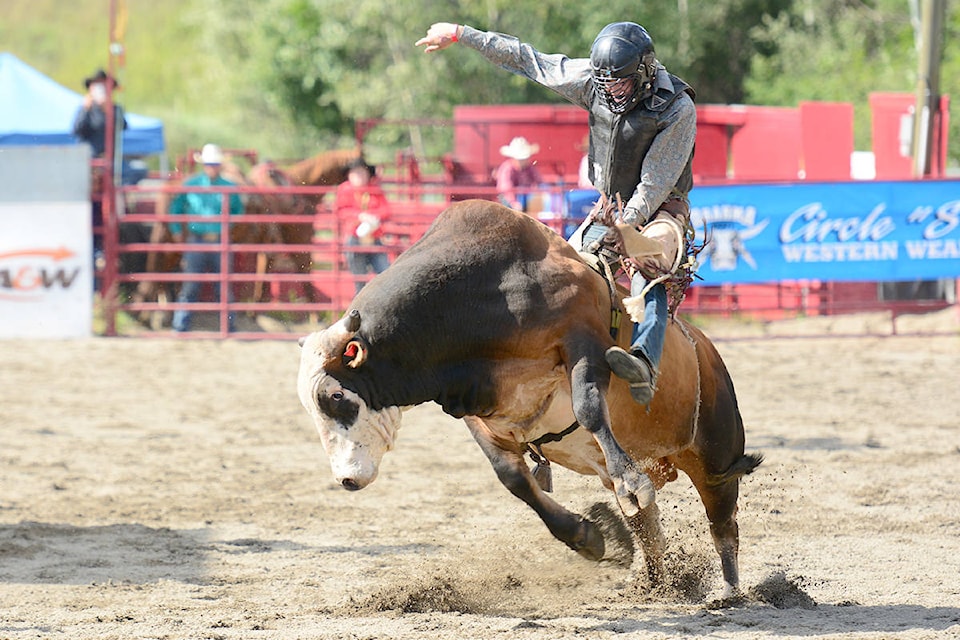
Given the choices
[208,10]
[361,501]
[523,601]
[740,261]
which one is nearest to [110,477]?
[361,501]

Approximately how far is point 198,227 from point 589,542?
9.24m

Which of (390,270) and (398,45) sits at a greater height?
(398,45)

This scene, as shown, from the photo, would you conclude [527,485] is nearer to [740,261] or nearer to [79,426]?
[79,426]

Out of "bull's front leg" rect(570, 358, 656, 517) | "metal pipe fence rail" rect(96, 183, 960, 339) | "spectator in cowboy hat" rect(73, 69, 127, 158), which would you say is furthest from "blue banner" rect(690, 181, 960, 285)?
"bull's front leg" rect(570, 358, 656, 517)

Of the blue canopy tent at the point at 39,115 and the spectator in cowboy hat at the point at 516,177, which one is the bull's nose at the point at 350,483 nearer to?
the spectator in cowboy hat at the point at 516,177

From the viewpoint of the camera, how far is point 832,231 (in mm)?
12461

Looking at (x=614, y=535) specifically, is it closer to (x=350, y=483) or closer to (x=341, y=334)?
(x=350, y=483)

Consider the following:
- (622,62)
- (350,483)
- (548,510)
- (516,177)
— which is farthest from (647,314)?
(516,177)

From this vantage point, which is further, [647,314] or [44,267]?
[44,267]

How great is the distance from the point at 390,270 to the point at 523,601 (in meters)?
1.47

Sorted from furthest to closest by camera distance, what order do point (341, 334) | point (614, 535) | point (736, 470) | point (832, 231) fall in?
point (832, 231) → point (736, 470) → point (614, 535) → point (341, 334)

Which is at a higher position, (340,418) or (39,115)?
(39,115)

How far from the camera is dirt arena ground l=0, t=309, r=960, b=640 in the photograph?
4762mm

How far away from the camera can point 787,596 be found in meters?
5.09
